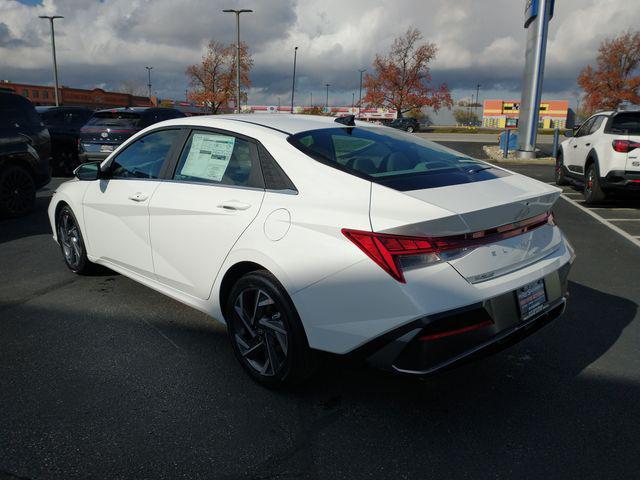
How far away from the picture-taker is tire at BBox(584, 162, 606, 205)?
9.02 metres

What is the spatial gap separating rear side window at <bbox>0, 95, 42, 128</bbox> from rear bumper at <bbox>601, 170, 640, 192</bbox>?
933cm

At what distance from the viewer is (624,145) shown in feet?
27.4

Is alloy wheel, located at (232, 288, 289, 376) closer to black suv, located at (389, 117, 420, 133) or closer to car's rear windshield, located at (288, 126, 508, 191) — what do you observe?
car's rear windshield, located at (288, 126, 508, 191)

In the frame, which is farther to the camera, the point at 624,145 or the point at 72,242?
the point at 624,145

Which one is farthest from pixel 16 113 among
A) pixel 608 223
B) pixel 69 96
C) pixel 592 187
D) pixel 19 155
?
pixel 69 96

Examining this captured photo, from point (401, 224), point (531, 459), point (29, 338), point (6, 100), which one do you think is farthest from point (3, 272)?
point (531, 459)

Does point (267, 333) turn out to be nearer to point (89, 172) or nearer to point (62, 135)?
point (89, 172)

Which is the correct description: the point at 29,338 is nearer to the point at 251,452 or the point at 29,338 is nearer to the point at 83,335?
the point at 83,335

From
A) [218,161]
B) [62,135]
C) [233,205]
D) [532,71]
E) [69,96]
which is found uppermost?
[69,96]

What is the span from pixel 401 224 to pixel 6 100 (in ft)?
25.9

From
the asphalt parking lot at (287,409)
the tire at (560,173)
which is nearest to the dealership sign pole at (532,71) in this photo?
the tire at (560,173)

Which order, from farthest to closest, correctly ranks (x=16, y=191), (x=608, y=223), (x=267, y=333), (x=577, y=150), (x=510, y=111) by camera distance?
(x=510, y=111) < (x=577, y=150) < (x=16, y=191) < (x=608, y=223) < (x=267, y=333)

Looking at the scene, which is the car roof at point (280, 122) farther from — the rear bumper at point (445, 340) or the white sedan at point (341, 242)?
the rear bumper at point (445, 340)

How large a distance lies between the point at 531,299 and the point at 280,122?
1865mm
